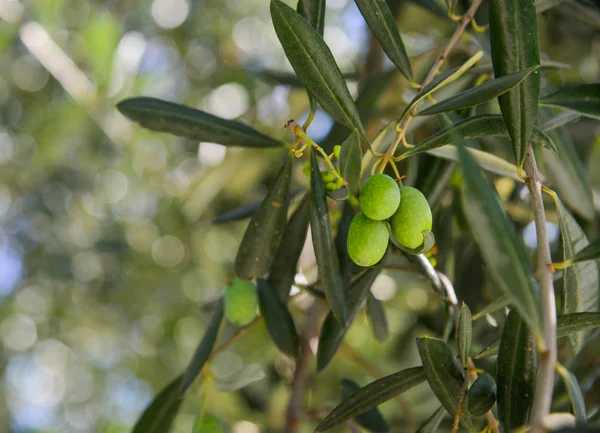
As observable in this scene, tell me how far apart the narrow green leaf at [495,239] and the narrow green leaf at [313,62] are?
11.9 inches

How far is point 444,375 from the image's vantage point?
2.71ft

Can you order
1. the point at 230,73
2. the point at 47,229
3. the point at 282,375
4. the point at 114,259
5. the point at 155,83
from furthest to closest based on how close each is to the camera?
the point at 47,229 → the point at 114,259 → the point at 155,83 → the point at 230,73 → the point at 282,375

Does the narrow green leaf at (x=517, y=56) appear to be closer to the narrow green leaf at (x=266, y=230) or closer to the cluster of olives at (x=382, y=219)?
the cluster of olives at (x=382, y=219)

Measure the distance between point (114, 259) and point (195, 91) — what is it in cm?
83

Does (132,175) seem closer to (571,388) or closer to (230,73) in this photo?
(230,73)

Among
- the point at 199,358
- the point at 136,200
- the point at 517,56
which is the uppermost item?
the point at 136,200

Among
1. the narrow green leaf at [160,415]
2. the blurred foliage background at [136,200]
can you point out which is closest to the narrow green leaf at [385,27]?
the narrow green leaf at [160,415]

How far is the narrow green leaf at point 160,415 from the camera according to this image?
1.21m

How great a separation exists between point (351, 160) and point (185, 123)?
0.33 m

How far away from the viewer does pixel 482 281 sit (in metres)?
1.48

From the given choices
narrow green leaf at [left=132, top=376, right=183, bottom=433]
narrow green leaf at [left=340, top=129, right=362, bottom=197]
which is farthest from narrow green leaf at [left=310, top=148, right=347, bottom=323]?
narrow green leaf at [left=132, top=376, right=183, bottom=433]

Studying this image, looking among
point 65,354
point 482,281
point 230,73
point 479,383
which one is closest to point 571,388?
point 479,383

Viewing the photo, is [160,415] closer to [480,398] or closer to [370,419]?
[370,419]

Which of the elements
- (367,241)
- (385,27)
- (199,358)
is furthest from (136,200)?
(367,241)
